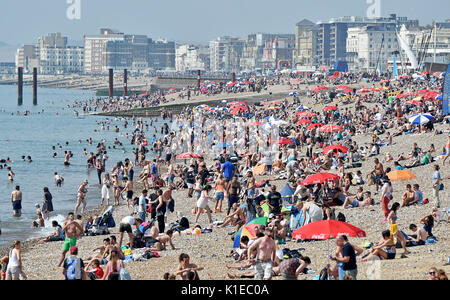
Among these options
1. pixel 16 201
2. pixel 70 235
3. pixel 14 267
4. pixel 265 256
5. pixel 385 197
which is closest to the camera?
pixel 265 256

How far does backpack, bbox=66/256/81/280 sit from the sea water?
328 inches

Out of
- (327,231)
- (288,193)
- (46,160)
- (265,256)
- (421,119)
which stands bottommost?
(46,160)

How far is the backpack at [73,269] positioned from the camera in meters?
12.2

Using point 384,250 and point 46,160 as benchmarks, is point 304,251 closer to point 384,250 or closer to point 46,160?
point 384,250

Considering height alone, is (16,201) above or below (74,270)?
below

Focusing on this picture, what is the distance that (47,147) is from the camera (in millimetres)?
52844

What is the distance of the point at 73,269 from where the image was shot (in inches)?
483

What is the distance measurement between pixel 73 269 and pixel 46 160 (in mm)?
32398

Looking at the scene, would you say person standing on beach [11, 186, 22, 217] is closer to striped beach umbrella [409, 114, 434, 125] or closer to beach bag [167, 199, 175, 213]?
beach bag [167, 199, 175, 213]

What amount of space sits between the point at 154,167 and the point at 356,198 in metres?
9.31

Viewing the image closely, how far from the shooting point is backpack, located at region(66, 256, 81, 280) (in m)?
12.2

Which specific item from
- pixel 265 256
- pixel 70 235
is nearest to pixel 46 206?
pixel 70 235

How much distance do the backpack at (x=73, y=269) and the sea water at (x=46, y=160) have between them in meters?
→ 8.34

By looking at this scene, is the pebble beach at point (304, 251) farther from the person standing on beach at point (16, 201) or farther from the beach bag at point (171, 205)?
the person standing on beach at point (16, 201)
